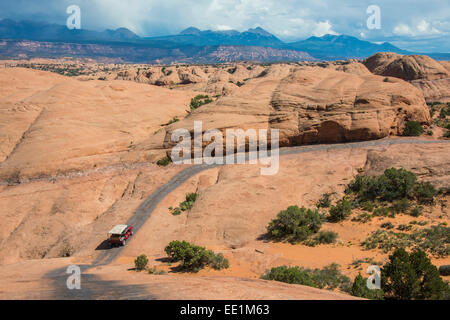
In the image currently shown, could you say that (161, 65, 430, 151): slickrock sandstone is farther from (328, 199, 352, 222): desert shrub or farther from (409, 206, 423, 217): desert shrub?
(328, 199, 352, 222): desert shrub

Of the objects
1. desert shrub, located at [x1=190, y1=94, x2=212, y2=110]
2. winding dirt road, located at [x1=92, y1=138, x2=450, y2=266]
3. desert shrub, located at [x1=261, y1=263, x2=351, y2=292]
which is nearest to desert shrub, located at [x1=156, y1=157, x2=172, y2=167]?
winding dirt road, located at [x1=92, y1=138, x2=450, y2=266]

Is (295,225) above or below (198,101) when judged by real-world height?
below

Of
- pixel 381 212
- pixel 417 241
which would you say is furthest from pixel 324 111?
pixel 417 241

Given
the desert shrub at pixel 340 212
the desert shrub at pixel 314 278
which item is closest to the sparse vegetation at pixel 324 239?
the desert shrub at pixel 340 212

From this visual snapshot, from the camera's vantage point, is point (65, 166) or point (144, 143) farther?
point (144, 143)

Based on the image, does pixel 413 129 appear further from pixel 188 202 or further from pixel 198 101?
pixel 198 101
